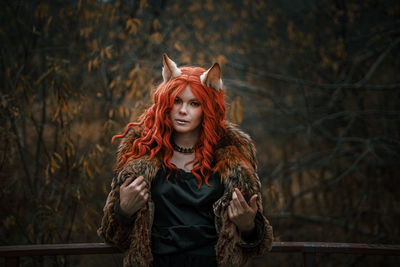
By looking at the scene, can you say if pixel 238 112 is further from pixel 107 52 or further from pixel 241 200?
pixel 241 200

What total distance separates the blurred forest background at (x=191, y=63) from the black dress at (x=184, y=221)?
1.33 m

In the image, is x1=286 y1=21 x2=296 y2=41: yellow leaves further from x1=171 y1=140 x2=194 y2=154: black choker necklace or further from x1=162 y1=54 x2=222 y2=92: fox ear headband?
x1=171 y1=140 x2=194 y2=154: black choker necklace

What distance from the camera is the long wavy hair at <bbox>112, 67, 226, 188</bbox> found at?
66.0 inches

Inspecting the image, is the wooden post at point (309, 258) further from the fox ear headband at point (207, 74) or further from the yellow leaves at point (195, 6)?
the yellow leaves at point (195, 6)

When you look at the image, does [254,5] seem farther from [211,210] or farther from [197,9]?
[211,210]

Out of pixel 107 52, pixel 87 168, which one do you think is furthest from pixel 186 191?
pixel 107 52

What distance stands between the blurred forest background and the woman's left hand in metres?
1.53

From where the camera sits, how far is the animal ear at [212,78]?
1666 millimetres

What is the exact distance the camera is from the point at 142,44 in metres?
3.79

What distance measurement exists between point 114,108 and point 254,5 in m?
2.57

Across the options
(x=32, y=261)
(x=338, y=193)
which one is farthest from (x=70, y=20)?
(x=338, y=193)

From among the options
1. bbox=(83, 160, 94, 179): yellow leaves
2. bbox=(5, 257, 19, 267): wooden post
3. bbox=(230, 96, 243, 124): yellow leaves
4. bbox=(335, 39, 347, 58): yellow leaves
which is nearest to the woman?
bbox=(5, 257, 19, 267): wooden post

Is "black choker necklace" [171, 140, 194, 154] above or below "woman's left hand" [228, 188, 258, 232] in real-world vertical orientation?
above

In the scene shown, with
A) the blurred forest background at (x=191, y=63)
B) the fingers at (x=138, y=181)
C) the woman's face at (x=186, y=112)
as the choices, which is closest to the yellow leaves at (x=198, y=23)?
the blurred forest background at (x=191, y=63)
